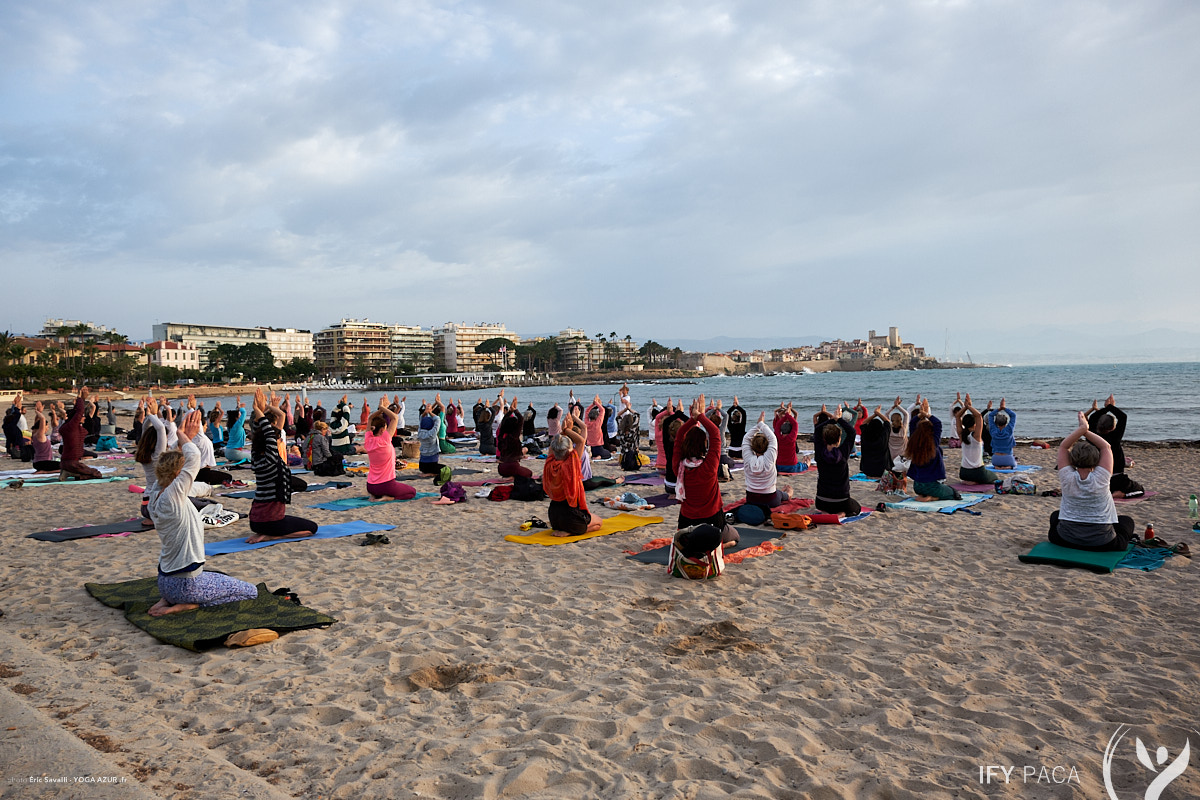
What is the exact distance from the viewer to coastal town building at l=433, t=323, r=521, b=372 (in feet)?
486

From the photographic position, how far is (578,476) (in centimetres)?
→ 756

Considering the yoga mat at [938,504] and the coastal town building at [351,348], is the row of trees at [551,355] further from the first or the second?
the yoga mat at [938,504]

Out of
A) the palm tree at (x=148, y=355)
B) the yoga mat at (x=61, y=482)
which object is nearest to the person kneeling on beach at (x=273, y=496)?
the yoga mat at (x=61, y=482)

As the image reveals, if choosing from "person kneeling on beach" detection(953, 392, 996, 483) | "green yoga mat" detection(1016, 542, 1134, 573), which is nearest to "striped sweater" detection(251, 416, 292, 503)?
"green yoga mat" detection(1016, 542, 1134, 573)

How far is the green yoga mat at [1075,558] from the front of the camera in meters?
5.74

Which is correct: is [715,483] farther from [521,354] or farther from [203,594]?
[521,354]

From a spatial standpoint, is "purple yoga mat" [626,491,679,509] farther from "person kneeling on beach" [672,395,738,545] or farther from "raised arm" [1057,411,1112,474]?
"raised arm" [1057,411,1112,474]

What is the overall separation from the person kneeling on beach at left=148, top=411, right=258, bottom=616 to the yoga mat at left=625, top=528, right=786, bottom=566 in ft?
11.3

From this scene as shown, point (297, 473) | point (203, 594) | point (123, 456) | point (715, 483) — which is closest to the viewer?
point (203, 594)

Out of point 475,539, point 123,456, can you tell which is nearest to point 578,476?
point 475,539

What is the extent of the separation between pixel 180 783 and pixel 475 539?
15.6 feet

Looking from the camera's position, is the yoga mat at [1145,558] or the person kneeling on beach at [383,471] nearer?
the yoga mat at [1145,558]

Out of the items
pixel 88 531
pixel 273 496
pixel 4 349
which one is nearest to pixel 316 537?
pixel 273 496

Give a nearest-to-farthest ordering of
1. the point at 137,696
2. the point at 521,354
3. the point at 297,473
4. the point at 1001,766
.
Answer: the point at 1001,766, the point at 137,696, the point at 297,473, the point at 521,354
